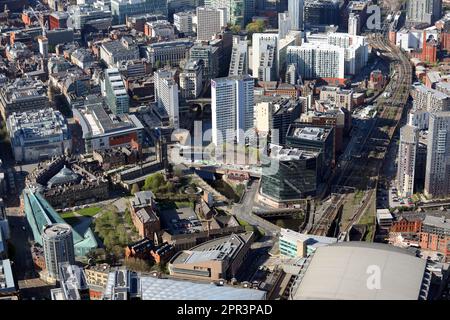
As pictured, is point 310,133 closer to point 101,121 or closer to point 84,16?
point 101,121

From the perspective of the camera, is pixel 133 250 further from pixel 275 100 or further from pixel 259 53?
pixel 259 53

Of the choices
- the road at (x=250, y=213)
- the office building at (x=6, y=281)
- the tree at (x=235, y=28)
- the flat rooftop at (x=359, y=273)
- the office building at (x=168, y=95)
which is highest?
the tree at (x=235, y=28)

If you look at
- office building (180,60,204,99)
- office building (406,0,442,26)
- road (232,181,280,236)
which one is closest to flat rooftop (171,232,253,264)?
road (232,181,280,236)

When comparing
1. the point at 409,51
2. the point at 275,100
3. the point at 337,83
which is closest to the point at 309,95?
the point at 275,100

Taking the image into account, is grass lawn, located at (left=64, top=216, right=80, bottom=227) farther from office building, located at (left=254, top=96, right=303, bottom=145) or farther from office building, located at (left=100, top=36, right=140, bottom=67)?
office building, located at (left=100, top=36, right=140, bottom=67)

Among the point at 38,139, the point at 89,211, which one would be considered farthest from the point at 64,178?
the point at 38,139

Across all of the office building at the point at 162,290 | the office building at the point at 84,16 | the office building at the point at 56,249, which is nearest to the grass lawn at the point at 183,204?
the office building at the point at 56,249

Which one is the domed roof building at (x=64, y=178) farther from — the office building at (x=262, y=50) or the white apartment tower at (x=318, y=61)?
the white apartment tower at (x=318, y=61)
